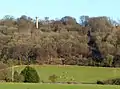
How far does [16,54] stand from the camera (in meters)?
56.8

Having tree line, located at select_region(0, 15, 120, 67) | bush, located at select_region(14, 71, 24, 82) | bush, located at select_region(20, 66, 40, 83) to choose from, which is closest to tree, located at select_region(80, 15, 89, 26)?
tree line, located at select_region(0, 15, 120, 67)

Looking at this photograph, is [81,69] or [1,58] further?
[1,58]

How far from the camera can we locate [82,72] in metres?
49.3

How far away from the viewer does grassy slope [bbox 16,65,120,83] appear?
45.6 m

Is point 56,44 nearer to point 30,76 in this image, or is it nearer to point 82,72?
point 82,72

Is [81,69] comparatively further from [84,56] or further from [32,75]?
[32,75]

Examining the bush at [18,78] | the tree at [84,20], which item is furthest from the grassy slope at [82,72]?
the tree at [84,20]

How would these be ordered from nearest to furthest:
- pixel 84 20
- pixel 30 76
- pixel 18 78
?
pixel 30 76 < pixel 18 78 < pixel 84 20

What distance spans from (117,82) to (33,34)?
2971cm

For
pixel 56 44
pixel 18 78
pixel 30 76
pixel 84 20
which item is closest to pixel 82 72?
A: pixel 56 44

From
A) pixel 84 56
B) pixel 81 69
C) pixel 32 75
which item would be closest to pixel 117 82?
pixel 32 75

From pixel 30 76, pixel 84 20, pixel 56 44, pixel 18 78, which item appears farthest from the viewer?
pixel 84 20

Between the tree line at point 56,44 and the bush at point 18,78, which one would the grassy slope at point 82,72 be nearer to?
the tree line at point 56,44

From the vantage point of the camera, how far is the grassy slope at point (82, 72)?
4562 centimetres
